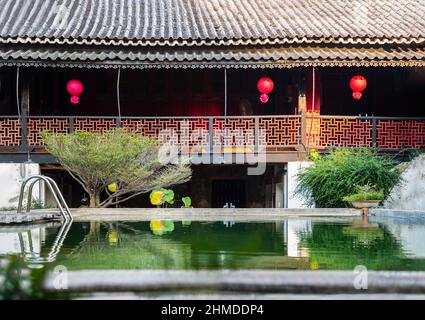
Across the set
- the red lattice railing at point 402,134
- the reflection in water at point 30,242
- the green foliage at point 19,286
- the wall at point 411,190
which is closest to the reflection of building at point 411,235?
the reflection in water at point 30,242

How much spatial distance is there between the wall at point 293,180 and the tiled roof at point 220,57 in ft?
7.29

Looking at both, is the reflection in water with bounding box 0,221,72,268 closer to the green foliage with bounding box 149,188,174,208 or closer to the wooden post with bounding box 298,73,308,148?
the green foliage with bounding box 149,188,174,208

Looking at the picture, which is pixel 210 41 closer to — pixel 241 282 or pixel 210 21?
pixel 210 21

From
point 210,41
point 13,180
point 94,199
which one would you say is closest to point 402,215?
point 94,199

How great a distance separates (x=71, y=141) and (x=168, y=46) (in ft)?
11.5

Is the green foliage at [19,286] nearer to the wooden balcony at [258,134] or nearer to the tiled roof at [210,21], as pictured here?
the wooden balcony at [258,134]

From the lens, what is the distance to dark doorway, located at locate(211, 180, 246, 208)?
58.3 ft

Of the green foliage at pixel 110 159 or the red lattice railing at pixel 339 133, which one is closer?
the green foliage at pixel 110 159

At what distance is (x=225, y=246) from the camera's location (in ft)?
17.6

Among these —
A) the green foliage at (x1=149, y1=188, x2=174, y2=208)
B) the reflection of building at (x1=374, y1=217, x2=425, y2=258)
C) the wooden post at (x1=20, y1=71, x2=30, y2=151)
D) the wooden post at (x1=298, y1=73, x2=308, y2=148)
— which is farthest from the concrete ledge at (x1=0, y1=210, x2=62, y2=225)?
the wooden post at (x1=298, y1=73, x2=308, y2=148)

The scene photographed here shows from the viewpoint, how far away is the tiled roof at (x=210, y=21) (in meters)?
15.0

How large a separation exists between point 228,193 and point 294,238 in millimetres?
11580

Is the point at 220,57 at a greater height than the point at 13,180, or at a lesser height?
greater

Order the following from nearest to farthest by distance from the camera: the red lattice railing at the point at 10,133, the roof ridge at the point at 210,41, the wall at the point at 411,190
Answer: the wall at the point at 411,190
the roof ridge at the point at 210,41
the red lattice railing at the point at 10,133
